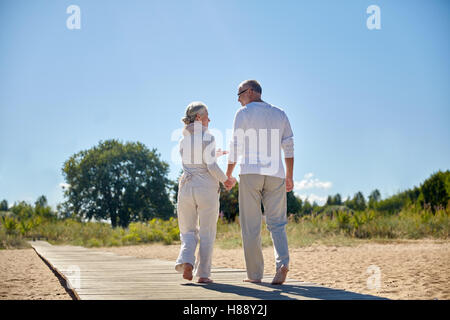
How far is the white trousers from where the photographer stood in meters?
4.64

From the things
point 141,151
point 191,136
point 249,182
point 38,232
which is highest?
point 141,151

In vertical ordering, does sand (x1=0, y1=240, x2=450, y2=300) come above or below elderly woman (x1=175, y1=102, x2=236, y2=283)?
below

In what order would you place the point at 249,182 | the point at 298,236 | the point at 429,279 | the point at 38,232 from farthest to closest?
the point at 38,232 < the point at 298,236 < the point at 429,279 < the point at 249,182

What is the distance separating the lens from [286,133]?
490cm

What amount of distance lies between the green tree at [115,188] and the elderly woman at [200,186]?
3536cm

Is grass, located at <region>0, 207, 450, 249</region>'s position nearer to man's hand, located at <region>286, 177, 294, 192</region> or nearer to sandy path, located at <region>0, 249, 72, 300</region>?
sandy path, located at <region>0, 249, 72, 300</region>

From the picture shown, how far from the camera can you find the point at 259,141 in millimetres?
4711

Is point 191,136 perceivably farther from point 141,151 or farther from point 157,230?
point 141,151

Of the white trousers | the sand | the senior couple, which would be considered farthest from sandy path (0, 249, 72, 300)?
the white trousers

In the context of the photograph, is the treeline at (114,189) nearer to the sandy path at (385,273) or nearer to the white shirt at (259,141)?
the sandy path at (385,273)

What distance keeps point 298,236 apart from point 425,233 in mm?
4259
